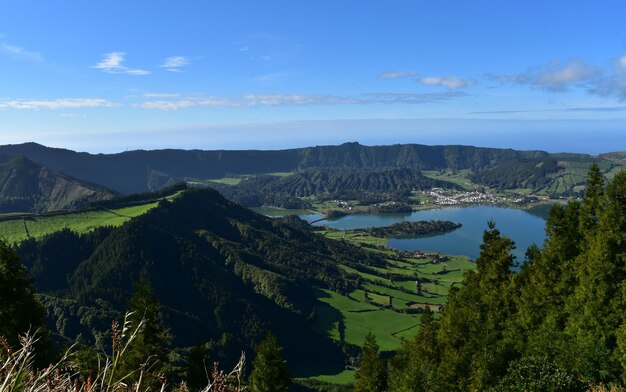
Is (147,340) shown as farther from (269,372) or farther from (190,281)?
(190,281)

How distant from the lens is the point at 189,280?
127 meters

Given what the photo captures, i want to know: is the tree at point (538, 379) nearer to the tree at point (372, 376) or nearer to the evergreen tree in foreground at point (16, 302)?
the tree at point (372, 376)

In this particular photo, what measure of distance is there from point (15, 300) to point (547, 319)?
31.8 meters

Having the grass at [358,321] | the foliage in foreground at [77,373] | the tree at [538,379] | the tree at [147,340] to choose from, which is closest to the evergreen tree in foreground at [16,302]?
the tree at [147,340]

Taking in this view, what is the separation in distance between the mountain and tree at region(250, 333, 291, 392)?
214ft

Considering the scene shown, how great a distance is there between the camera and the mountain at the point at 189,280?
97.3 metres

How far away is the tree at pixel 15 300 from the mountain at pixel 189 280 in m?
66.6

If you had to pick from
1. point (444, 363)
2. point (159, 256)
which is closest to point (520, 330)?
point (444, 363)

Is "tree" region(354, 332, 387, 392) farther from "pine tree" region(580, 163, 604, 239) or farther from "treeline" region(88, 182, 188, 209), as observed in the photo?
"treeline" region(88, 182, 188, 209)

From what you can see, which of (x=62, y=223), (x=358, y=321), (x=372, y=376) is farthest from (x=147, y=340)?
Result: (x=62, y=223)

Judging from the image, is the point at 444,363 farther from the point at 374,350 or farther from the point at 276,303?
the point at 276,303

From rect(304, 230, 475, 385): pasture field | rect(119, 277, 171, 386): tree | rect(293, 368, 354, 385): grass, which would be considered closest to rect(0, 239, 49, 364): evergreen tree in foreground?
rect(119, 277, 171, 386): tree

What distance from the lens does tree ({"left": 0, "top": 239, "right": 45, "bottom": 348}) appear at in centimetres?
2175

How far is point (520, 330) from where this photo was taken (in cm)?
2864
